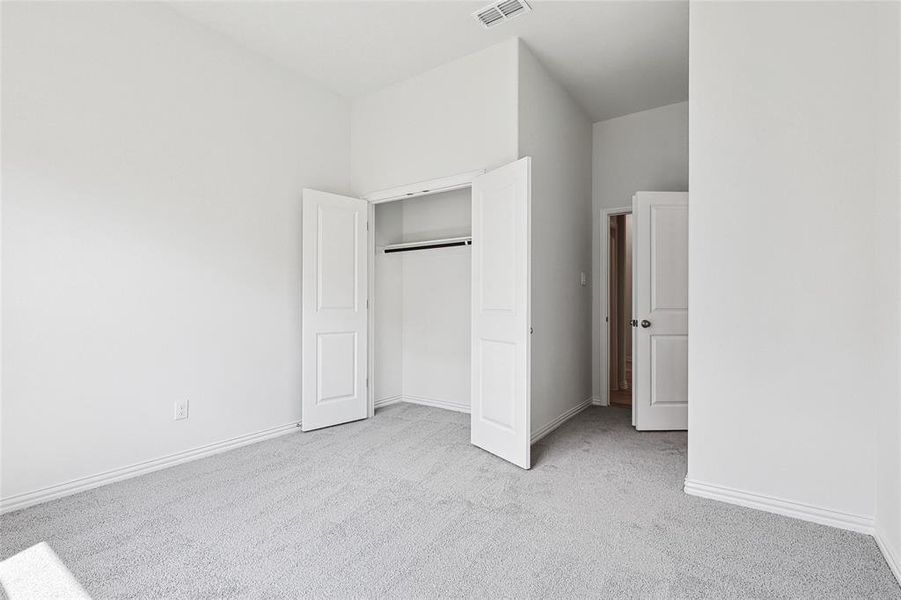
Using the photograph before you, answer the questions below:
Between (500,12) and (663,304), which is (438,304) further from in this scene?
(500,12)

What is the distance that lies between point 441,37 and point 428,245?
1.84m

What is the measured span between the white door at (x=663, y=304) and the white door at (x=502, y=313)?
1427 millimetres

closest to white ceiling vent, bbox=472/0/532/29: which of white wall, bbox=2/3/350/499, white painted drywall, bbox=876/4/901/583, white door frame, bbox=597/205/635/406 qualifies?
white wall, bbox=2/3/350/499

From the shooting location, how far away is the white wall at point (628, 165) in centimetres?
432

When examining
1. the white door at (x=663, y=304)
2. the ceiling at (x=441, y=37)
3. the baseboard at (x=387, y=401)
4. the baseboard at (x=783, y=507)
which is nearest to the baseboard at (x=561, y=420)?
the white door at (x=663, y=304)

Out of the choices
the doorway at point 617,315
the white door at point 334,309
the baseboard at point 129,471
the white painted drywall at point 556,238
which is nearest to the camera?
the baseboard at point 129,471

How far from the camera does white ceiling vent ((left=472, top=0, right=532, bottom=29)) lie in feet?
9.31

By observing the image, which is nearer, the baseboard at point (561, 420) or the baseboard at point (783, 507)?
the baseboard at point (783, 507)

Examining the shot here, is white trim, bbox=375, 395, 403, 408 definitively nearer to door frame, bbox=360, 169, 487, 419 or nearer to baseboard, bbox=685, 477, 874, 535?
door frame, bbox=360, 169, 487, 419

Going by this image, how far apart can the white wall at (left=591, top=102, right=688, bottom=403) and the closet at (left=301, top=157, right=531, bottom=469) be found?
4.67ft

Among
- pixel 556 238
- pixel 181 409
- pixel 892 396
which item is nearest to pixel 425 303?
pixel 556 238

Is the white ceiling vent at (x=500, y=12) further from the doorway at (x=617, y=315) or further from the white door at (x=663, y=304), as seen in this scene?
the doorway at (x=617, y=315)

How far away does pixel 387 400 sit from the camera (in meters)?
4.61

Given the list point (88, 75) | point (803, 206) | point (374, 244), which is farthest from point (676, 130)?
point (88, 75)
